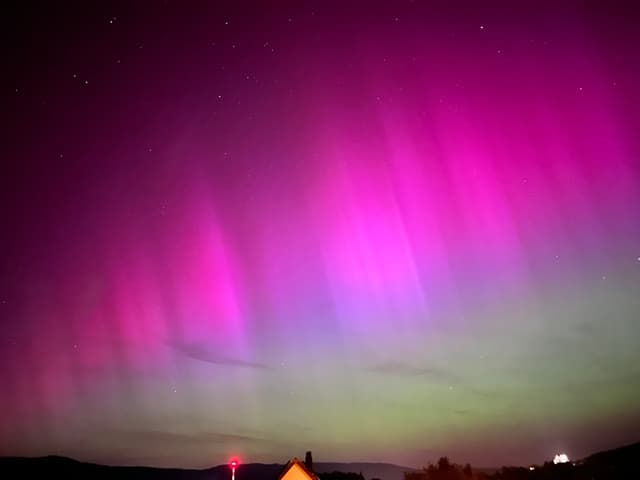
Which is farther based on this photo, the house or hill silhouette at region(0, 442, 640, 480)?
hill silhouette at region(0, 442, 640, 480)

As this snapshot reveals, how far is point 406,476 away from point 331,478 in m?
10.00

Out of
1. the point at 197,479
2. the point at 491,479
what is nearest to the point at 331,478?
the point at 491,479

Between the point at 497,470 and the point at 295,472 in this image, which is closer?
the point at 295,472

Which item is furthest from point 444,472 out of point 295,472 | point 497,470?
point 295,472

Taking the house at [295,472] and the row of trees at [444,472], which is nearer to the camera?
the house at [295,472]

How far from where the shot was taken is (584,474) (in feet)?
173

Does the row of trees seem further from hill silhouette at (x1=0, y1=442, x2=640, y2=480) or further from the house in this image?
the house

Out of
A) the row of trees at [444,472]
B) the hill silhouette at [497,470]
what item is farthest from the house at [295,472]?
the row of trees at [444,472]

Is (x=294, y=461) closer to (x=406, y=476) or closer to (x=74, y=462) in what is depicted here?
(x=406, y=476)

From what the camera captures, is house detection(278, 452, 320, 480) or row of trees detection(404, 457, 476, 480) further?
row of trees detection(404, 457, 476, 480)

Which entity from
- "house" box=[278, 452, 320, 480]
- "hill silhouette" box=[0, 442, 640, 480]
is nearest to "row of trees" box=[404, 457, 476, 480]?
"hill silhouette" box=[0, 442, 640, 480]

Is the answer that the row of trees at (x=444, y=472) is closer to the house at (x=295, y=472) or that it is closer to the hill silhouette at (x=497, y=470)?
the hill silhouette at (x=497, y=470)

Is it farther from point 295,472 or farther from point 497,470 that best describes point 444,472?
point 295,472

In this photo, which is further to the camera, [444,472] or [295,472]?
[444,472]
